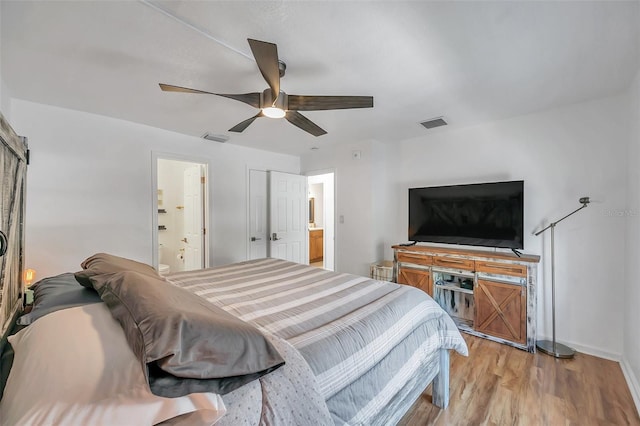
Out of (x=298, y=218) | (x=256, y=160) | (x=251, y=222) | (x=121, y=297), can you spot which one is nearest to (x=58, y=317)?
(x=121, y=297)

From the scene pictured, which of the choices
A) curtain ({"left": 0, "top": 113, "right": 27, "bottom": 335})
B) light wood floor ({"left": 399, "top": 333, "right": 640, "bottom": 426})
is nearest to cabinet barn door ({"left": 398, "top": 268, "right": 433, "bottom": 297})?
light wood floor ({"left": 399, "top": 333, "right": 640, "bottom": 426})

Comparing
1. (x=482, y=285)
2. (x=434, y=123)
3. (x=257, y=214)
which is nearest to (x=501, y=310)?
(x=482, y=285)

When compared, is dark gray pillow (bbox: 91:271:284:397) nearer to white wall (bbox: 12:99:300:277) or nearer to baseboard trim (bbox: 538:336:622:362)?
white wall (bbox: 12:99:300:277)

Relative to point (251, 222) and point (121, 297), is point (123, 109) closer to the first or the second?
point (251, 222)

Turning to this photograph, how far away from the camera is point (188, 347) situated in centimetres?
68

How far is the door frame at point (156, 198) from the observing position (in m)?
3.22

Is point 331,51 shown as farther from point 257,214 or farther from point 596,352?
point 596,352

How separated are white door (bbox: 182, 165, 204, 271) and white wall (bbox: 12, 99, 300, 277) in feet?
1.67

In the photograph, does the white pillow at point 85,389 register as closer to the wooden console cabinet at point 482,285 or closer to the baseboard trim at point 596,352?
the wooden console cabinet at point 482,285

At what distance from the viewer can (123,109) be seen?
269cm

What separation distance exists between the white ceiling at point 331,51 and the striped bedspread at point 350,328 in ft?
5.23

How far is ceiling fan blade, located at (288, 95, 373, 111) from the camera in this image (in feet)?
5.98

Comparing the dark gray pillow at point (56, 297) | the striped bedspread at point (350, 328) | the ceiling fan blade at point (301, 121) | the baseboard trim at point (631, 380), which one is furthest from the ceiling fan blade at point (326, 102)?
the baseboard trim at point (631, 380)

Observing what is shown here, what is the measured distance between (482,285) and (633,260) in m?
1.11
